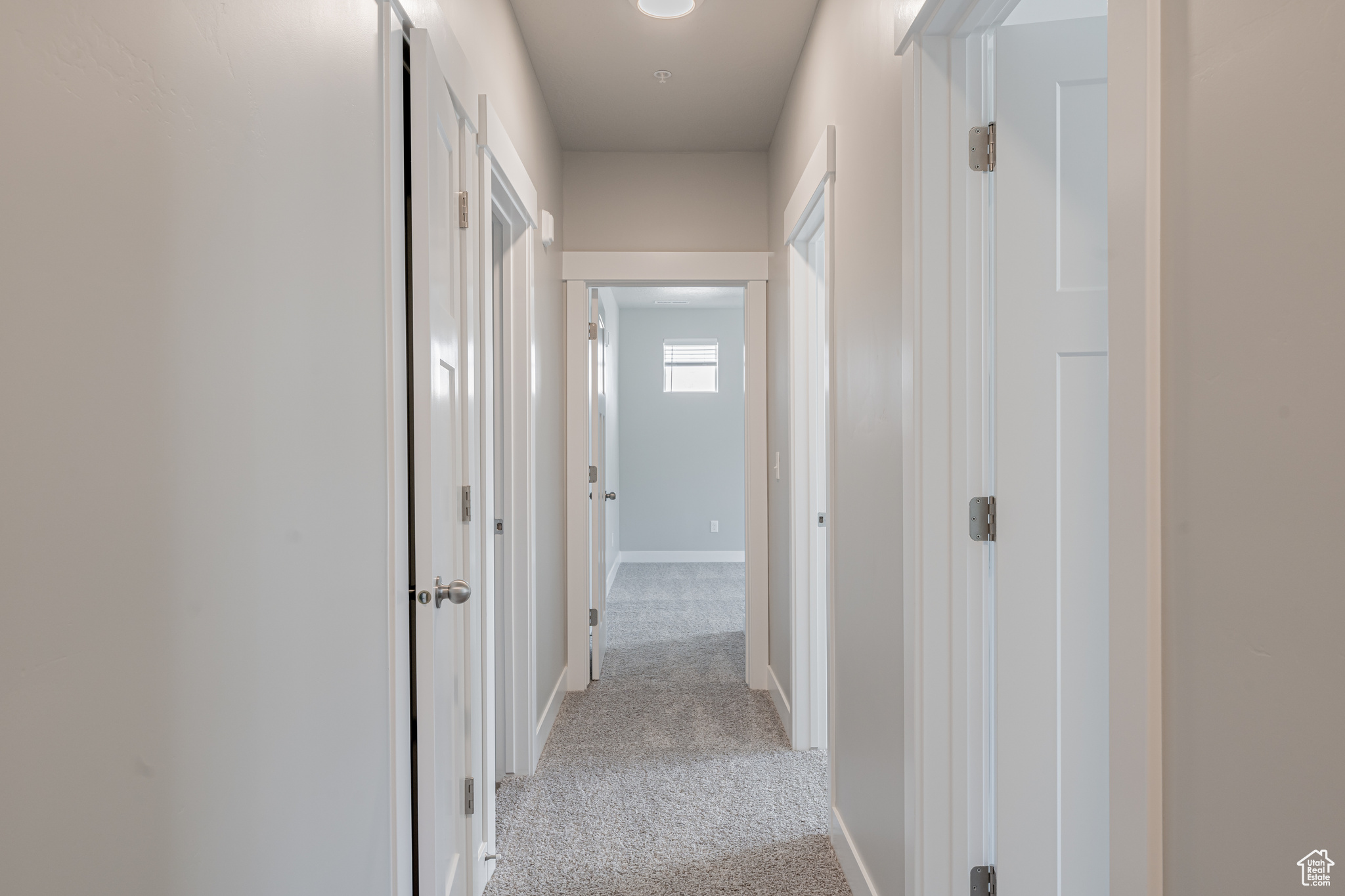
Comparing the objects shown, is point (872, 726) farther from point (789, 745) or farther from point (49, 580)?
point (49, 580)

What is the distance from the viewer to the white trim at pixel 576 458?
3.50 metres

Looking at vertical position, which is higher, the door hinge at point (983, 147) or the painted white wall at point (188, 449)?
the door hinge at point (983, 147)

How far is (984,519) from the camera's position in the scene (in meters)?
1.43

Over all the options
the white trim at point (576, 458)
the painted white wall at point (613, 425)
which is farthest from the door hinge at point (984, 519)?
the painted white wall at point (613, 425)

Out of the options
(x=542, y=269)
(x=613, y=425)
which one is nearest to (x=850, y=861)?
(x=542, y=269)

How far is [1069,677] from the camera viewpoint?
142 centimetres

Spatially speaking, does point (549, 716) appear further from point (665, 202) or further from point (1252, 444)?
point (1252, 444)

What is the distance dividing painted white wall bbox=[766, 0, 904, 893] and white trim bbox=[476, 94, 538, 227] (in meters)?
0.93

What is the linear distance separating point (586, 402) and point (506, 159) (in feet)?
4.87

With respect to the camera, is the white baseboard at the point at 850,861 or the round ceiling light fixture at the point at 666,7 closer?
the white baseboard at the point at 850,861

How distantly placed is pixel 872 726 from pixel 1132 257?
137 centimetres

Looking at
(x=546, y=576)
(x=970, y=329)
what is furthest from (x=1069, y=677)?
(x=546, y=576)

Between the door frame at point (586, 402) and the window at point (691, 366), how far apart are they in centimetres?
399

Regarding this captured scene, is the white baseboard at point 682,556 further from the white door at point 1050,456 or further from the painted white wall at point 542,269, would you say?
the white door at point 1050,456
